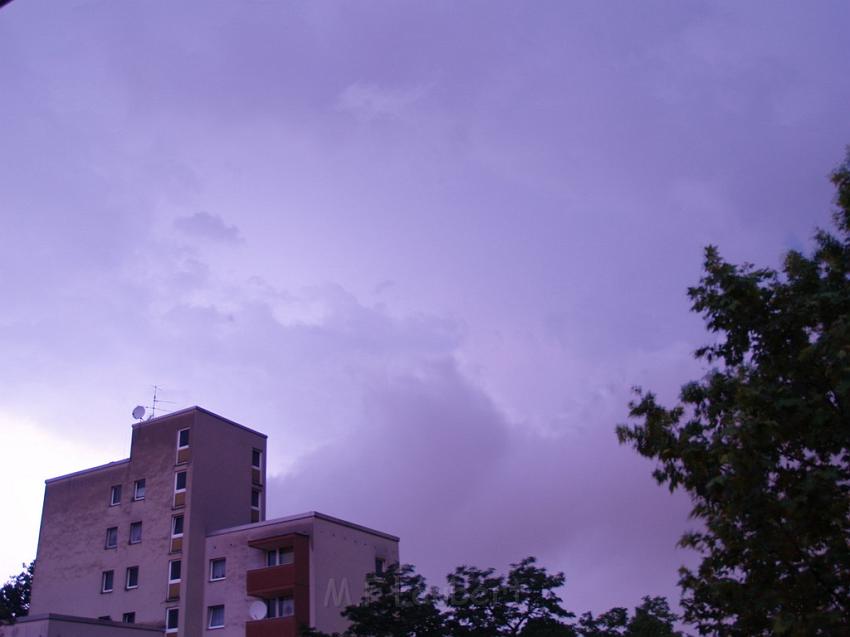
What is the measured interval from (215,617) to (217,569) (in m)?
2.47

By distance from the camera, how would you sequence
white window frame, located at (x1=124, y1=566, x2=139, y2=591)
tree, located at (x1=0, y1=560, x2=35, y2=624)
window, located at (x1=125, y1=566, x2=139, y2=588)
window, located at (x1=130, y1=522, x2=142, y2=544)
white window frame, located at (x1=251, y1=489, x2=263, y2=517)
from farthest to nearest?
tree, located at (x1=0, y1=560, x2=35, y2=624), white window frame, located at (x1=251, y1=489, x2=263, y2=517), window, located at (x1=130, y1=522, x2=142, y2=544), window, located at (x1=125, y1=566, x2=139, y2=588), white window frame, located at (x1=124, y1=566, x2=139, y2=591)

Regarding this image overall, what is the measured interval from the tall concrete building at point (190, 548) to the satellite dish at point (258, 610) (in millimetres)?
50

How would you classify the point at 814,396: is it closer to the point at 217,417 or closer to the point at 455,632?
the point at 455,632

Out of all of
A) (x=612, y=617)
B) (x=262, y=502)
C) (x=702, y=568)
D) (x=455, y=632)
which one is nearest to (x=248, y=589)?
(x=262, y=502)

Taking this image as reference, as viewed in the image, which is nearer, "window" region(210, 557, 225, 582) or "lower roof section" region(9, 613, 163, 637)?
"lower roof section" region(9, 613, 163, 637)

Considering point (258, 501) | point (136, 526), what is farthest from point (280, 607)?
point (136, 526)

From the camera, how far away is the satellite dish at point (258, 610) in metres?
44.7

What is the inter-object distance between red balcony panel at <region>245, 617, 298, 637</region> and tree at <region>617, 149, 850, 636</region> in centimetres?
3262

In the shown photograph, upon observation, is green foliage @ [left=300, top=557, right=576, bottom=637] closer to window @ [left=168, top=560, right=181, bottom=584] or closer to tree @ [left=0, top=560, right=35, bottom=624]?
window @ [left=168, top=560, right=181, bottom=584]

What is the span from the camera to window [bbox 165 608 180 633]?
4662 cm

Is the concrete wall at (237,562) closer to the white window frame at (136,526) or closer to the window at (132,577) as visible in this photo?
the window at (132,577)

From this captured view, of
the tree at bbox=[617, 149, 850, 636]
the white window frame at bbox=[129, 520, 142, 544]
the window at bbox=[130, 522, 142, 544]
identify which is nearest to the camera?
the tree at bbox=[617, 149, 850, 636]

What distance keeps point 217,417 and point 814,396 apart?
43981mm

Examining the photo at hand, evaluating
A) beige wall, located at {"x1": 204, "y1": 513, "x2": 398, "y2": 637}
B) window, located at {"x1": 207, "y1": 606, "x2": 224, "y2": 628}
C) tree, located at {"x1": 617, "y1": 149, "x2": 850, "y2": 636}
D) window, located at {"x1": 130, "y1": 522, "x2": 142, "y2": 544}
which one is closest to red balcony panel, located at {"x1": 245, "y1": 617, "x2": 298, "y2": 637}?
beige wall, located at {"x1": 204, "y1": 513, "x2": 398, "y2": 637}
